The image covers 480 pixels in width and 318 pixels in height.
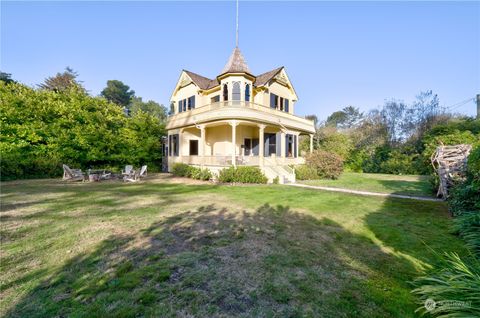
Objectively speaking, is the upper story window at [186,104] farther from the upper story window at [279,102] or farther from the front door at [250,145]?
the upper story window at [279,102]

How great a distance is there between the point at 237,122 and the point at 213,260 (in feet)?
42.4

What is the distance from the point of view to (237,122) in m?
16.0

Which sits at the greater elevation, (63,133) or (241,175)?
(63,133)

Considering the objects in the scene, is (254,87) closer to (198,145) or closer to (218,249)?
(198,145)

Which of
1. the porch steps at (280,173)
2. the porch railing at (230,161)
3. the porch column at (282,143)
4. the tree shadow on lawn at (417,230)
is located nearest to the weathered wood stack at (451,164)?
the tree shadow on lawn at (417,230)

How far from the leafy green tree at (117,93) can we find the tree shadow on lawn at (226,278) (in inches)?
2411

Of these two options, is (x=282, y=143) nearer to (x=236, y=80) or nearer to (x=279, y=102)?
(x=279, y=102)

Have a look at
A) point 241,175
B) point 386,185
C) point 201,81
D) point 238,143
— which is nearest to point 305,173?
point 386,185

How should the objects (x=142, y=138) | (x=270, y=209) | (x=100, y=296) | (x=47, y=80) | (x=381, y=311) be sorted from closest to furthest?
(x=381, y=311) → (x=100, y=296) → (x=270, y=209) → (x=142, y=138) → (x=47, y=80)

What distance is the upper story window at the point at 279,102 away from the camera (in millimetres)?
21438

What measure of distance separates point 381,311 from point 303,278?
1020mm

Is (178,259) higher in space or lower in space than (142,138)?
lower

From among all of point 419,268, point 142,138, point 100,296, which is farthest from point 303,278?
point 142,138

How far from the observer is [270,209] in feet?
24.8
